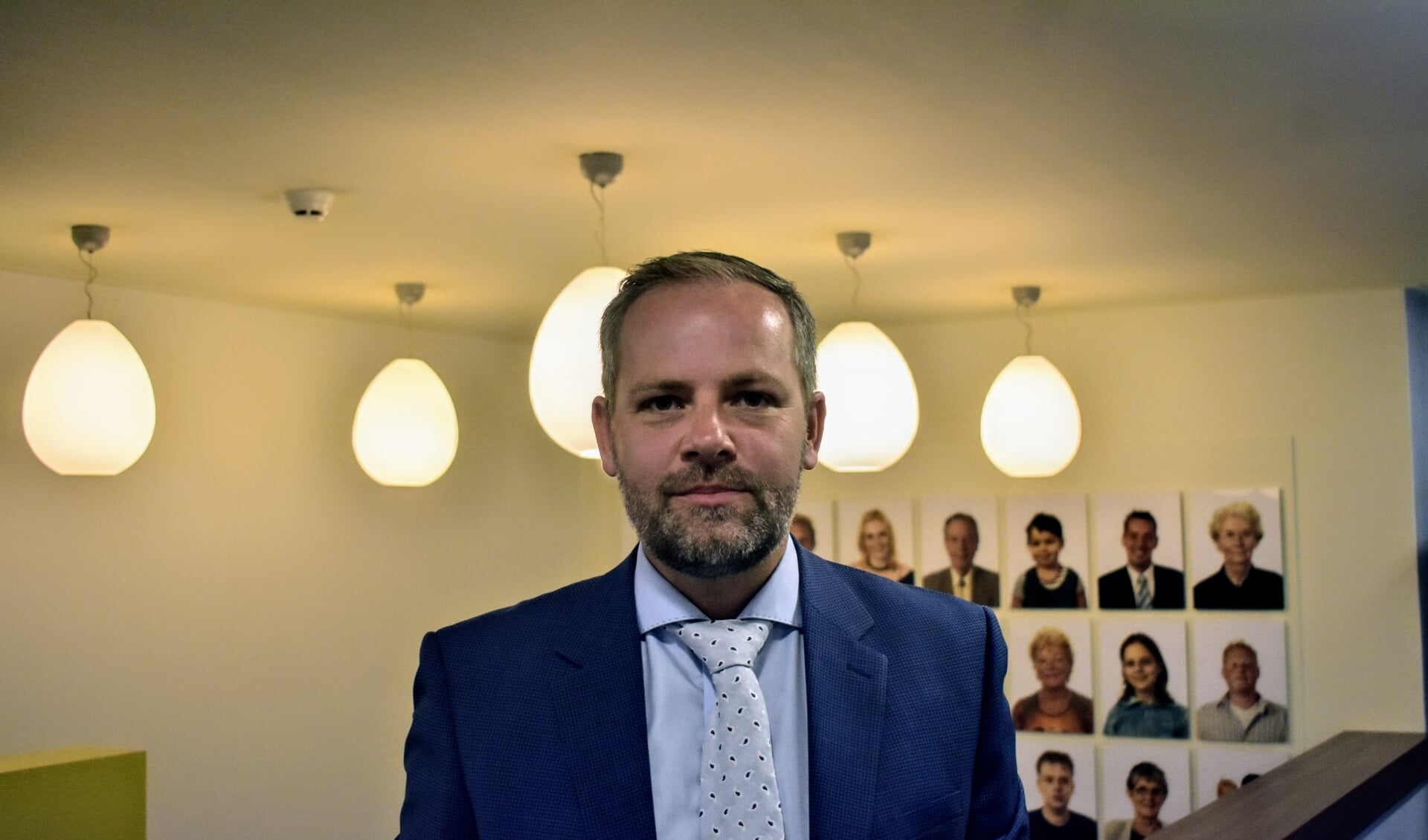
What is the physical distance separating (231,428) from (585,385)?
2.33 m

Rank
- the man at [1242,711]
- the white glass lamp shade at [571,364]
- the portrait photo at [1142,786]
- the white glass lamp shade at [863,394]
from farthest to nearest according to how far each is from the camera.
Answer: the portrait photo at [1142,786], the man at [1242,711], the white glass lamp shade at [863,394], the white glass lamp shade at [571,364]

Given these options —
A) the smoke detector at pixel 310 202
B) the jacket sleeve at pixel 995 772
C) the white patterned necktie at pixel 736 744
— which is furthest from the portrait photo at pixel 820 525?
the white patterned necktie at pixel 736 744

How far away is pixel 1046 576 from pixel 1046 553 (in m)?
0.08

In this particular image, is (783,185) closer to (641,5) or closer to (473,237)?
(473,237)

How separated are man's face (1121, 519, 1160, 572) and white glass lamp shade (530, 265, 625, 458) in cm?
278

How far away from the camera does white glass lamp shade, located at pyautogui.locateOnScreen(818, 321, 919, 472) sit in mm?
3449

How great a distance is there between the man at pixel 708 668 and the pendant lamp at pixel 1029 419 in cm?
287

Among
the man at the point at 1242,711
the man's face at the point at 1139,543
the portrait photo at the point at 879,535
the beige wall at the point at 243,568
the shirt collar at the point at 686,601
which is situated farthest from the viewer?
the portrait photo at the point at 879,535

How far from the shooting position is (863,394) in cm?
345

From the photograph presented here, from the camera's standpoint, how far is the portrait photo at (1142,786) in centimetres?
488

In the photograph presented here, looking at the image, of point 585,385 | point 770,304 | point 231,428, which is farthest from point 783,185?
point 231,428

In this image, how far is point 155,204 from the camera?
3258 mm

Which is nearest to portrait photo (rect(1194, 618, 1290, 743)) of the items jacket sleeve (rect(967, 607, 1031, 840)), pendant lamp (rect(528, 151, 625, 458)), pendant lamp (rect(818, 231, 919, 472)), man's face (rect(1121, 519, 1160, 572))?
man's face (rect(1121, 519, 1160, 572))

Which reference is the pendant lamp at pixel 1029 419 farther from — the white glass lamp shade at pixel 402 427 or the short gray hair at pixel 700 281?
the short gray hair at pixel 700 281
